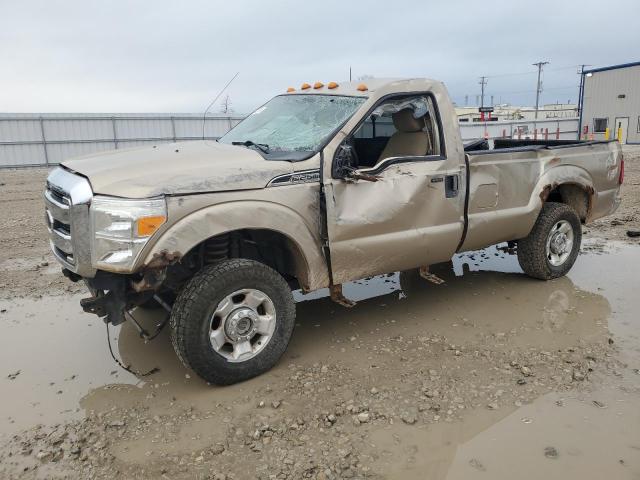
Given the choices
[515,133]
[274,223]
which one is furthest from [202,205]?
[515,133]

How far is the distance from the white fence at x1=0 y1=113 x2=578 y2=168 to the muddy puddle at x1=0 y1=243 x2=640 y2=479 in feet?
63.8

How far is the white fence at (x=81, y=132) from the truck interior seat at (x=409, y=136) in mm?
20782

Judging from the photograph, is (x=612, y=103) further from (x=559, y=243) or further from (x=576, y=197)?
(x=559, y=243)

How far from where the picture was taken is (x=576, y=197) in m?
5.89

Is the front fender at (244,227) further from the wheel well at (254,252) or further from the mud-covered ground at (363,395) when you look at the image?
the mud-covered ground at (363,395)

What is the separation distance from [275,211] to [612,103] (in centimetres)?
3646

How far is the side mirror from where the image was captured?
3.85m

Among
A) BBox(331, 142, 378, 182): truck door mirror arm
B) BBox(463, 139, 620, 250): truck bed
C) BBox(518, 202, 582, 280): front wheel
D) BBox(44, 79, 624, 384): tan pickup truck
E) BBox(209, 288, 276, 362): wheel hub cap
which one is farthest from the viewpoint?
BBox(518, 202, 582, 280): front wheel

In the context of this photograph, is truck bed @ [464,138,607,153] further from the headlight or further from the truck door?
the headlight

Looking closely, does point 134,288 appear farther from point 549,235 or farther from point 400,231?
point 549,235

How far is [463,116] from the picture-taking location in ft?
210

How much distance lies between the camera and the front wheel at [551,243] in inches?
215

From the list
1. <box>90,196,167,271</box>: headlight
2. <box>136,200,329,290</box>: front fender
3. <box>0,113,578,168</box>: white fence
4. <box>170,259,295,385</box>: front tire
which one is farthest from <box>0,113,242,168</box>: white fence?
<box>90,196,167,271</box>: headlight

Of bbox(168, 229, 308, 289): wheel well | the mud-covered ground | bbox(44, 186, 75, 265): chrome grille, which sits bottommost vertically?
the mud-covered ground
